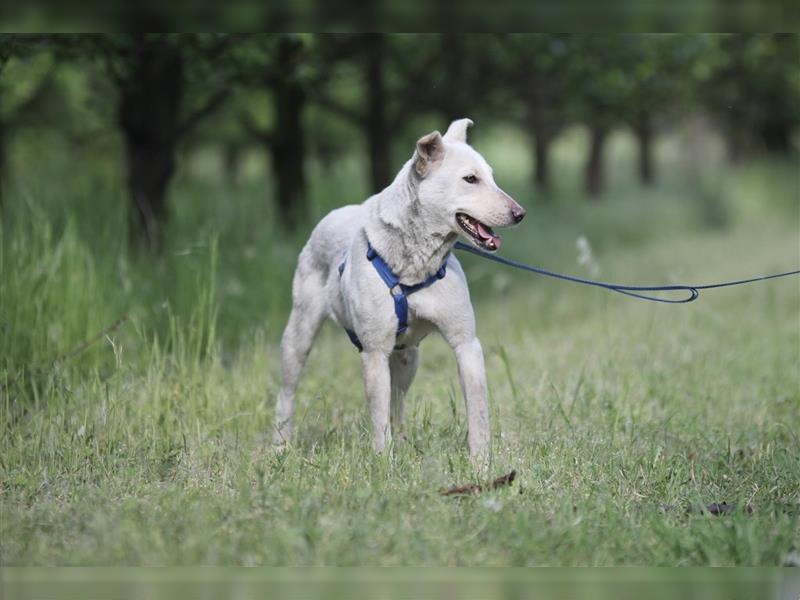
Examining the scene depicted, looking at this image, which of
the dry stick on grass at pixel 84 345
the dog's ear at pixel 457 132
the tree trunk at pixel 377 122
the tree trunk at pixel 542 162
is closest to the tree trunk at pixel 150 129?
the tree trunk at pixel 377 122

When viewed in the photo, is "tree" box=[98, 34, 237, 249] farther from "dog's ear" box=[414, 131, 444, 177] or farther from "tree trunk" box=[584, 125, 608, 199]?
"tree trunk" box=[584, 125, 608, 199]

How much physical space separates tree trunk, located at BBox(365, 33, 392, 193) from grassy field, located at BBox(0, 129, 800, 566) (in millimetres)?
2263

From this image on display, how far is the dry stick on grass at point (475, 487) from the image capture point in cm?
468

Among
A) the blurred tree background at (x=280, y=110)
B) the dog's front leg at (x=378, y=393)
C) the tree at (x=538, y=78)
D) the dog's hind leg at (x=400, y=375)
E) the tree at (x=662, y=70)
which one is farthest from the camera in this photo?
the tree at (x=662, y=70)

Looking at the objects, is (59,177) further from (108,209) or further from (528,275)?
(528,275)

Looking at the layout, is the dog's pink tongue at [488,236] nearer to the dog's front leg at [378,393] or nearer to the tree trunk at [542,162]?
the dog's front leg at [378,393]

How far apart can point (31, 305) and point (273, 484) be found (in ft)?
10.2

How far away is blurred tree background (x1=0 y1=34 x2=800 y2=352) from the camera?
9.31 meters

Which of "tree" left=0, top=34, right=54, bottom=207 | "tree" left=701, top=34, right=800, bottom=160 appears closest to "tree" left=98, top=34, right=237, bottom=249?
"tree" left=0, top=34, right=54, bottom=207

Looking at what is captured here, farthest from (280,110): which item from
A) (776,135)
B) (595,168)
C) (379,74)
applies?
(776,135)

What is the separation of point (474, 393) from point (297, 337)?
1358 mm

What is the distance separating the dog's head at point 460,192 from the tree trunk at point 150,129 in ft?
19.4

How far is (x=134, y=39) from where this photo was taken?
360 inches

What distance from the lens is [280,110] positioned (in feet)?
46.3
